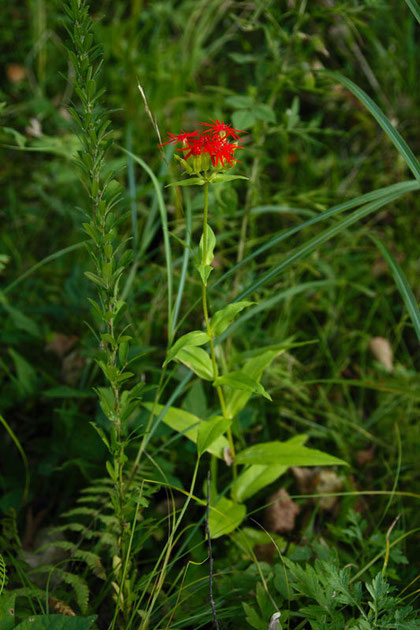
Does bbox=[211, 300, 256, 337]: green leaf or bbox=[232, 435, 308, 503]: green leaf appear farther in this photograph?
bbox=[232, 435, 308, 503]: green leaf

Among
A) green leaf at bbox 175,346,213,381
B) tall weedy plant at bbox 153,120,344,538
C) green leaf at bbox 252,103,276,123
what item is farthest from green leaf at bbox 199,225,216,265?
green leaf at bbox 252,103,276,123

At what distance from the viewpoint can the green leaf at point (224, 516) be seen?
1.09 metres

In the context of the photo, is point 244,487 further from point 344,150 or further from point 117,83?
point 117,83

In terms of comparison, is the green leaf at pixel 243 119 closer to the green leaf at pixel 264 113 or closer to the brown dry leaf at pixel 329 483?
the green leaf at pixel 264 113

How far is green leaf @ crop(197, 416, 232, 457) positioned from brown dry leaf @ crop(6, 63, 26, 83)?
7.20ft

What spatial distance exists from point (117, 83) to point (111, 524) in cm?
195

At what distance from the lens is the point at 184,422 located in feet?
3.96

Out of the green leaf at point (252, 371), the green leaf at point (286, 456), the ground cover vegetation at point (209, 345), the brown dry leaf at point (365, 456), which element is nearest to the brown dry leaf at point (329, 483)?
the ground cover vegetation at point (209, 345)

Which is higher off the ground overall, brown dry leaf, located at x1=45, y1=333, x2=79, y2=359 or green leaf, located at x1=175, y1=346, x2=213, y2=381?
green leaf, located at x1=175, y1=346, x2=213, y2=381

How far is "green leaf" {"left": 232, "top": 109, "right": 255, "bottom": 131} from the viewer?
54.3 inches

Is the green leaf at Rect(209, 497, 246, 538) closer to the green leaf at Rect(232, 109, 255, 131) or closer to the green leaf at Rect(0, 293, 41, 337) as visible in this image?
the green leaf at Rect(0, 293, 41, 337)

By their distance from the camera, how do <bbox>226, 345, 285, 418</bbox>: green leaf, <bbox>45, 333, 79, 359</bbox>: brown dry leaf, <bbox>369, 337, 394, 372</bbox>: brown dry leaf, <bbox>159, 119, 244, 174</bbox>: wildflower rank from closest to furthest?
<bbox>159, 119, 244, 174</bbox>: wildflower, <bbox>226, 345, 285, 418</bbox>: green leaf, <bbox>45, 333, 79, 359</bbox>: brown dry leaf, <bbox>369, 337, 394, 372</bbox>: brown dry leaf

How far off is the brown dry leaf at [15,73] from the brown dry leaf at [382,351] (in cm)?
207

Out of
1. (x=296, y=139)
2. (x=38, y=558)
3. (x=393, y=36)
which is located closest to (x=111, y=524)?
(x=38, y=558)
